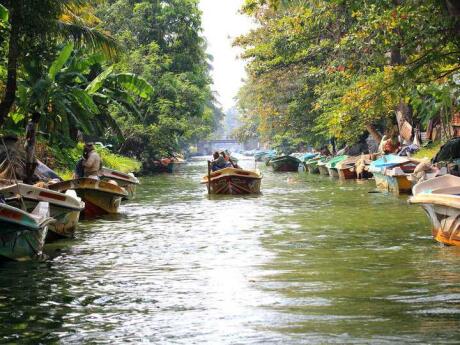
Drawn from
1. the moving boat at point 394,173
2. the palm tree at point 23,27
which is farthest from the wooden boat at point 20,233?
the moving boat at point 394,173

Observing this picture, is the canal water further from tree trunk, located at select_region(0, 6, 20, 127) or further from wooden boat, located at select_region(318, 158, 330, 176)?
wooden boat, located at select_region(318, 158, 330, 176)

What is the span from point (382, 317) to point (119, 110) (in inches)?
1572

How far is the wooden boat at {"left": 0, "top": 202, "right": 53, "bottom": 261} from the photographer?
1166 centimetres

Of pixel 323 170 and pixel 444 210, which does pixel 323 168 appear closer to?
pixel 323 170

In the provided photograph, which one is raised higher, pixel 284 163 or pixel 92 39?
pixel 92 39

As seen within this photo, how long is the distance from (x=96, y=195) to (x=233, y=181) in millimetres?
9756

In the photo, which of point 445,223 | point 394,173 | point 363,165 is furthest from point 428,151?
point 445,223

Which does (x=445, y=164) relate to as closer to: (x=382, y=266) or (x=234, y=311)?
(x=382, y=266)

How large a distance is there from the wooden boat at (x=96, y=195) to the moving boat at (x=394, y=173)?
35.2 feet

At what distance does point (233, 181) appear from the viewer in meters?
29.4

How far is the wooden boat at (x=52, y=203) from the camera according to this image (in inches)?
545

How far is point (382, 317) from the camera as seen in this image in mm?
8406

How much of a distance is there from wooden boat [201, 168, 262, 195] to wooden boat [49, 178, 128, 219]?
27.1 feet

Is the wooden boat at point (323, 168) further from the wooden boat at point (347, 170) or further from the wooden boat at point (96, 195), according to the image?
the wooden boat at point (96, 195)
